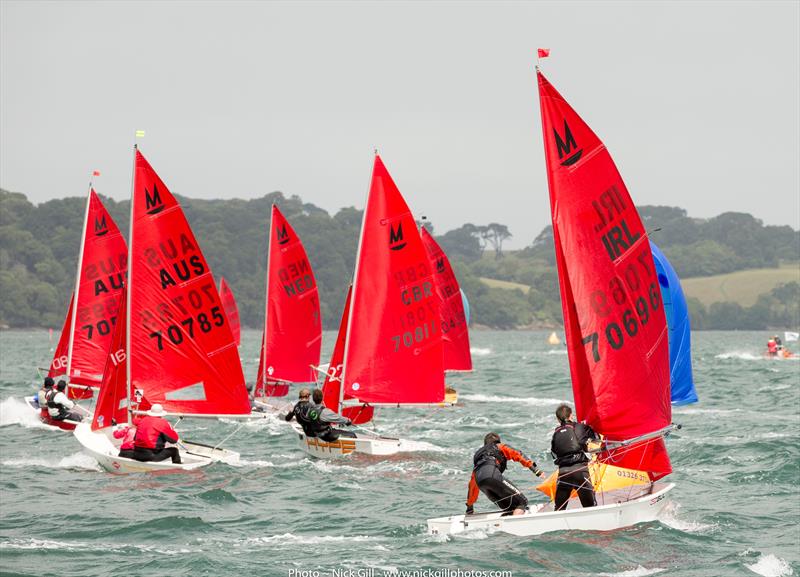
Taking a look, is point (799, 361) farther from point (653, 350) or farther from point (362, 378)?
point (653, 350)

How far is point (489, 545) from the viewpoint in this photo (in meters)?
15.0

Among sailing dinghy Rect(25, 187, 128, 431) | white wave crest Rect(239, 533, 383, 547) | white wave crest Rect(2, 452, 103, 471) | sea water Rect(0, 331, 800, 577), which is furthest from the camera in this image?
sailing dinghy Rect(25, 187, 128, 431)

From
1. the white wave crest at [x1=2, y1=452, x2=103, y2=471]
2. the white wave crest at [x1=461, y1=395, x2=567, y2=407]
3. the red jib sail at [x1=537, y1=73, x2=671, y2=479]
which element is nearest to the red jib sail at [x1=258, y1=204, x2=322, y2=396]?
the white wave crest at [x1=461, y1=395, x2=567, y2=407]

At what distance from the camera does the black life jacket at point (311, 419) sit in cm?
2362

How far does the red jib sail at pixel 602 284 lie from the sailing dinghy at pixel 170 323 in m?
9.12

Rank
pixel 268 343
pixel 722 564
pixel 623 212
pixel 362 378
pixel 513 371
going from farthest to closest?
pixel 513 371 → pixel 268 343 → pixel 362 378 → pixel 623 212 → pixel 722 564

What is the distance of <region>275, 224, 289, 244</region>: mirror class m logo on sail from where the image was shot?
3378 cm

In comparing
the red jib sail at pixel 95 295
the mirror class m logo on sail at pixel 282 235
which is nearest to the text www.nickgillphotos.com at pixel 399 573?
the red jib sail at pixel 95 295

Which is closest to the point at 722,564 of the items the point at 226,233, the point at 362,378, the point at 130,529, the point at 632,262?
the point at 632,262

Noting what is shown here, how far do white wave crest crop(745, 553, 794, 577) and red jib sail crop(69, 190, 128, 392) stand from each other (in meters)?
20.6

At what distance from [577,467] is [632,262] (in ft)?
9.45

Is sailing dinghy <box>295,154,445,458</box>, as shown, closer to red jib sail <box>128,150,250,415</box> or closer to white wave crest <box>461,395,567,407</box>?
red jib sail <box>128,150,250,415</box>

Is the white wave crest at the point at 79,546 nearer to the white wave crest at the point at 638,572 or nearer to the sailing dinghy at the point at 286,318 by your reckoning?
the white wave crest at the point at 638,572

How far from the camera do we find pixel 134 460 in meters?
21.3
